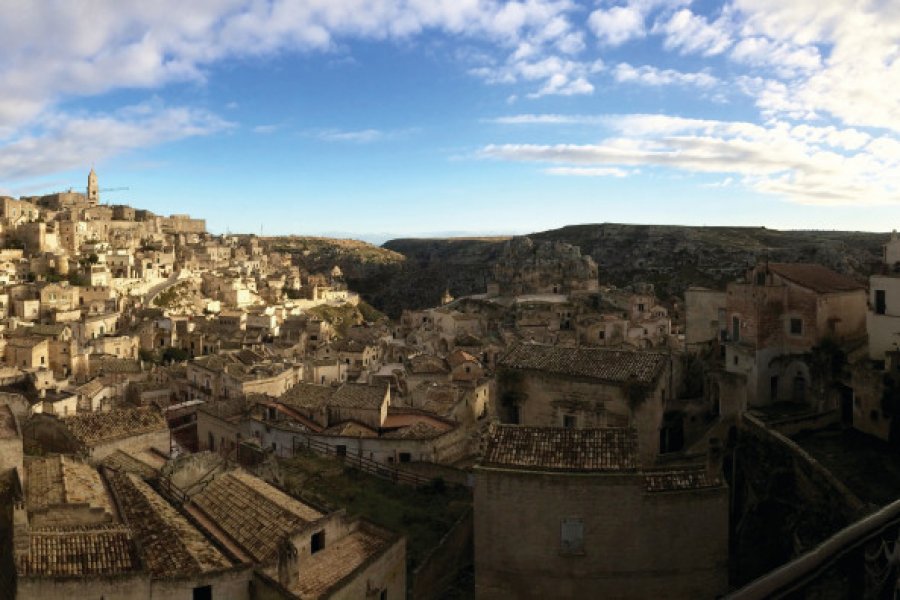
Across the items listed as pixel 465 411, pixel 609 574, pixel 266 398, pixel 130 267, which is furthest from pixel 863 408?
pixel 130 267

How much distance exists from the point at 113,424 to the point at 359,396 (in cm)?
1052

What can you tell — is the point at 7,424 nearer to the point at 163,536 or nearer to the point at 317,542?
the point at 163,536

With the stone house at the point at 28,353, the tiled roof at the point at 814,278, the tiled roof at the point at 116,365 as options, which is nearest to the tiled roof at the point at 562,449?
the tiled roof at the point at 814,278

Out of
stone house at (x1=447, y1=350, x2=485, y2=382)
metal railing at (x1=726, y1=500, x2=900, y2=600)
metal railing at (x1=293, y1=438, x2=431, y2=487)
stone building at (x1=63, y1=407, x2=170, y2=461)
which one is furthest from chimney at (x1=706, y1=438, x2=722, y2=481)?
stone house at (x1=447, y1=350, x2=485, y2=382)

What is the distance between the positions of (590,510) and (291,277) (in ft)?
315

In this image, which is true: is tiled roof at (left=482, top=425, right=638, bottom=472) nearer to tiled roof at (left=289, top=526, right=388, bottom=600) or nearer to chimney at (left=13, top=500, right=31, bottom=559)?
tiled roof at (left=289, top=526, right=388, bottom=600)

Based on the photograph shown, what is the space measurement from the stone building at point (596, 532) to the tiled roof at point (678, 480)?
5 cm

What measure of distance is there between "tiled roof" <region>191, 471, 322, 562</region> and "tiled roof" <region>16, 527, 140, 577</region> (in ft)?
8.05

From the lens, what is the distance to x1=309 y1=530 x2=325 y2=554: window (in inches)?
569

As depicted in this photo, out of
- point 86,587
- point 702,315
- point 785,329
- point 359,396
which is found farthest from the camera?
point 359,396

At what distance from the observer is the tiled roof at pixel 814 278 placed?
23000 mm

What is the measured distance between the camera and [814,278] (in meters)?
24.0

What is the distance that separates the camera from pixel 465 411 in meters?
32.4

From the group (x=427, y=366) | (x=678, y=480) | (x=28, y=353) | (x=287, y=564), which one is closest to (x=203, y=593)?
(x=287, y=564)
